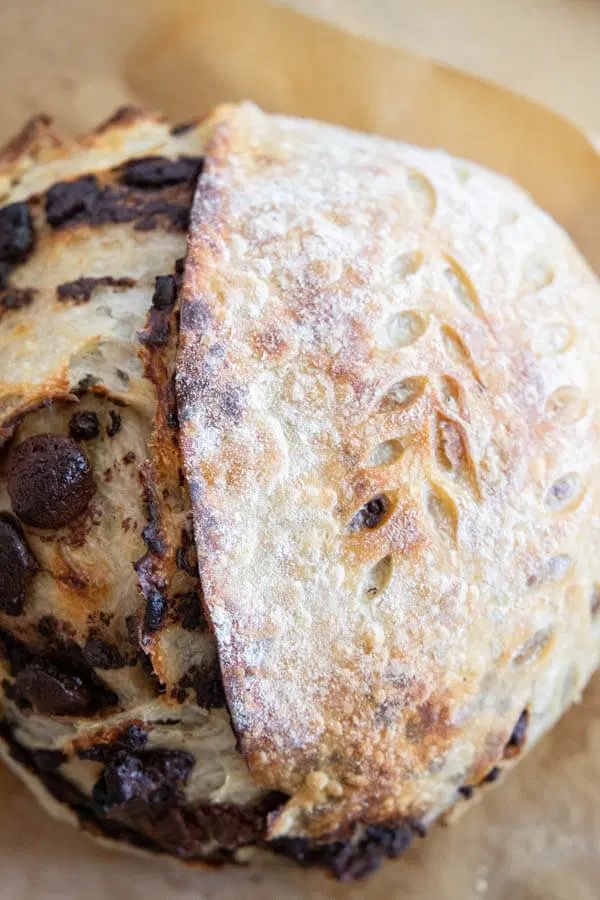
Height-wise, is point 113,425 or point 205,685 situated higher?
point 113,425

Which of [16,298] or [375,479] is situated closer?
[375,479]

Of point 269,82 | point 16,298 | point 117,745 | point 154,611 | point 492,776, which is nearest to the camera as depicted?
point 154,611

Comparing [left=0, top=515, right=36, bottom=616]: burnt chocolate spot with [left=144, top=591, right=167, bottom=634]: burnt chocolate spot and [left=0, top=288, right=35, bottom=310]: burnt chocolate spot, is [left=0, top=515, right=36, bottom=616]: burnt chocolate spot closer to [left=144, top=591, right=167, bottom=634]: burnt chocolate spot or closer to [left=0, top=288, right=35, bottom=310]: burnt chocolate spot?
[left=144, top=591, right=167, bottom=634]: burnt chocolate spot

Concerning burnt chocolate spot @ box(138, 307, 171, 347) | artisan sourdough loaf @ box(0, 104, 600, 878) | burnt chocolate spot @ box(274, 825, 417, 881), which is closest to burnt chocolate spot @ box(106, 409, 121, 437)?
artisan sourdough loaf @ box(0, 104, 600, 878)

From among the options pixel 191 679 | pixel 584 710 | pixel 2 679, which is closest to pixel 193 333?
pixel 191 679

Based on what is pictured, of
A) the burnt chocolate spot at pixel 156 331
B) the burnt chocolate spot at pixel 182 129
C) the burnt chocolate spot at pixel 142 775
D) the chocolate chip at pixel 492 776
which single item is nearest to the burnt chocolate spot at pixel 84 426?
the burnt chocolate spot at pixel 156 331

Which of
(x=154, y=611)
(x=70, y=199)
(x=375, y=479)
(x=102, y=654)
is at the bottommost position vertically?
(x=102, y=654)

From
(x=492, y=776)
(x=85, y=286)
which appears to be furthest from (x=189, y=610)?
(x=492, y=776)

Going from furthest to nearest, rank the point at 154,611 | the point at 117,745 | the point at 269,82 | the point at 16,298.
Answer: the point at 269,82 < the point at 16,298 < the point at 117,745 < the point at 154,611

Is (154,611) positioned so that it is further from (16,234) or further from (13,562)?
(16,234)
